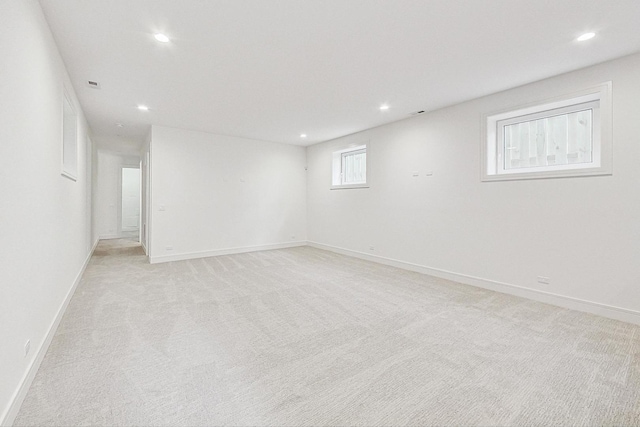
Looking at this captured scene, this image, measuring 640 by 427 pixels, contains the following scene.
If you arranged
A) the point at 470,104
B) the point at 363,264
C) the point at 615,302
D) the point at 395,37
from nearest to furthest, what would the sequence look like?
the point at 395,37
the point at 615,302
the point at 470,104
the point at 363,264

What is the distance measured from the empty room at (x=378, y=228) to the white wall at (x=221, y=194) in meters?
0.13

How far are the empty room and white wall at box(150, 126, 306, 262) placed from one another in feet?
0.43

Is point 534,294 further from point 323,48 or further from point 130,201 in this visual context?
point 130,201

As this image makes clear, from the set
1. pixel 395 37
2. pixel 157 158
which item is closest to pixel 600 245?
pixel 395 37

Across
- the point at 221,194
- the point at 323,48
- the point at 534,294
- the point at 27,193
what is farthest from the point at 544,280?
the point at 221,194

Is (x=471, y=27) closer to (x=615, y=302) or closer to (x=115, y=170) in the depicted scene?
(x=615, y=302)

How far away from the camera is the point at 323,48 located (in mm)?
2566

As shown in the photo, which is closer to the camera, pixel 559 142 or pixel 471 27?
pixel 471 27

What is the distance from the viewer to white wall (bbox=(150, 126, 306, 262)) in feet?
17.2

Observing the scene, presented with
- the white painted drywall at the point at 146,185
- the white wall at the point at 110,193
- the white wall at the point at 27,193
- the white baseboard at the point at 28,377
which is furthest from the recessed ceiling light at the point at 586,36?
the white wall at the point at 110,193

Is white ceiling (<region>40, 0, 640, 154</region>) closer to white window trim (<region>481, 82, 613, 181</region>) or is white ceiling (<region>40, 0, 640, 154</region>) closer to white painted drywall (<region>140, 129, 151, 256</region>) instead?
white window trim (<region>481, 82, 613, 181</region>)

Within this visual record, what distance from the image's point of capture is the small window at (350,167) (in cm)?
600

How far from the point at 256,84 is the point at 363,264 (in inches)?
134

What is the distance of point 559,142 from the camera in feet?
10.9
